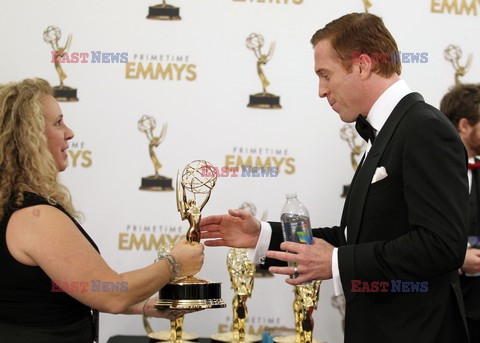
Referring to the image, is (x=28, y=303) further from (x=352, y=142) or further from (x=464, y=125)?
(x=464, y=125)

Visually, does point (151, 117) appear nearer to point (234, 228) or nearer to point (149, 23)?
point (149, 23)

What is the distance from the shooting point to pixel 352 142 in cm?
322

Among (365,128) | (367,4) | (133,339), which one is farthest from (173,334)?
(367,4)

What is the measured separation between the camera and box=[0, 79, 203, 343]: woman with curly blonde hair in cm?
186

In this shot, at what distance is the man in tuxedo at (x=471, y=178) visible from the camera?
2.81 m

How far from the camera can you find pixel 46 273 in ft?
6.19

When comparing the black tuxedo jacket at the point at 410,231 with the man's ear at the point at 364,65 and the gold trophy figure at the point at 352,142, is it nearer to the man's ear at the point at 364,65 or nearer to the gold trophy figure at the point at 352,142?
the man's ear at the point at 364,65

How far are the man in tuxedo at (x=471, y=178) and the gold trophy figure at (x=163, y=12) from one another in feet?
4.35

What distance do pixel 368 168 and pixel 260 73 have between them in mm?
1448

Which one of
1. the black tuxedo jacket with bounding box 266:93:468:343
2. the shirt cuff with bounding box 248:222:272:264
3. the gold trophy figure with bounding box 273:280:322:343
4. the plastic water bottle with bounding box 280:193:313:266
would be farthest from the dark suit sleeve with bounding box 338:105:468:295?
the gold trophy figure with bounding box 273:280:322:343

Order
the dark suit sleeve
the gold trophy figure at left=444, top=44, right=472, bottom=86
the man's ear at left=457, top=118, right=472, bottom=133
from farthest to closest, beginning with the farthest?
the gold trophy figure at left=444, top=44, right=472, bottom=86
the man's ear at left=457, top=118, right=472, bottom=133
the dark suit sleeve

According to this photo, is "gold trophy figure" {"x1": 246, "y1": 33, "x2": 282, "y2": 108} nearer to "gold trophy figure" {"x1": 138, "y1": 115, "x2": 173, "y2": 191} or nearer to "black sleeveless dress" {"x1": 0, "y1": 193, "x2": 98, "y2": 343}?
"gold trophy figure" {"x1": 138, "y1": 115, "x2": 173, "y2": 191}

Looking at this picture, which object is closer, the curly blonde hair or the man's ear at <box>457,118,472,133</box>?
the curly blonde hair

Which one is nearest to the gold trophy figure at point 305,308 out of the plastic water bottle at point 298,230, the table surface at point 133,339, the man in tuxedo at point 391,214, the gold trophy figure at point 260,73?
the plastic water bottle at point 298,230
